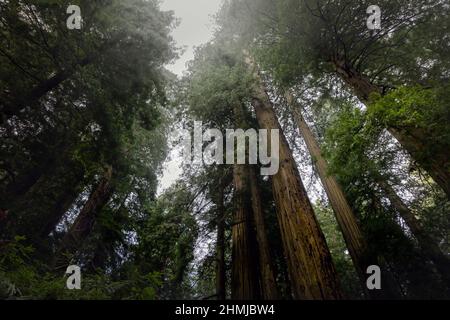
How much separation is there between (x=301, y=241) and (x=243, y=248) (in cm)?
207

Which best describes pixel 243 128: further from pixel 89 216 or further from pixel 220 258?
pixel 89 216

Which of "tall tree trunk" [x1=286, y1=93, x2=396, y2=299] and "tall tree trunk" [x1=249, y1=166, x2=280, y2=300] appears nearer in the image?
"tall tree trunk" [x1=249, y1=166, x2=280, y2=300]

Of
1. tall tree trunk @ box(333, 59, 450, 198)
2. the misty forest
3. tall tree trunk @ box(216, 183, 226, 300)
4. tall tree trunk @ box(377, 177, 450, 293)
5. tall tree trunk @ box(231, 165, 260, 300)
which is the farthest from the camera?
tall tree trunk @ box(377, 177, 450, 293)

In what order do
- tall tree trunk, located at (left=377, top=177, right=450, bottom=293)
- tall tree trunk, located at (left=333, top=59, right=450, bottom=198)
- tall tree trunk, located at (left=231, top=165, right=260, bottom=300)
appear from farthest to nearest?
tall tree trunk, located at (left=377, top=177, right=450, bottom=293)
tall tree trunk, located at (left=231, top=165, right=260, bottom=300)
tall tree trunk, located at (left=333, top=59, right=450, bottom=198)

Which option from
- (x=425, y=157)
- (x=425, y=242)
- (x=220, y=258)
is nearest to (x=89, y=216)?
(x=220, y=258)

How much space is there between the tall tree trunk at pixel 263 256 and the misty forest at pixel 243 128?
0.13ft

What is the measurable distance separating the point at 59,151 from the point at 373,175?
7.32 m

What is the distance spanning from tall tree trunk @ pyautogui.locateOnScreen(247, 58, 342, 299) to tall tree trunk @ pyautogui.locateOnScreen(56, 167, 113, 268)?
221 inches

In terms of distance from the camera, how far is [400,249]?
6.37 m

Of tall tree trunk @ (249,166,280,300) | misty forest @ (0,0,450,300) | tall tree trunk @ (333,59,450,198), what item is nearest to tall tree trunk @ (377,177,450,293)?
misty forest @ (0,0,450,300)

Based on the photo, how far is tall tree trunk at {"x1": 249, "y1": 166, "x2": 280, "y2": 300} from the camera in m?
5.62

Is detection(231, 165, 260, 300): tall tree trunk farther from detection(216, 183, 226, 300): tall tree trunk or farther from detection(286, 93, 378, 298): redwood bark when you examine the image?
detection(286, 93, 378, 298): redwood bark

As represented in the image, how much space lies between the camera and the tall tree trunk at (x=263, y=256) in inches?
221

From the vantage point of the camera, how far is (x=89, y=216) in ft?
32.2
